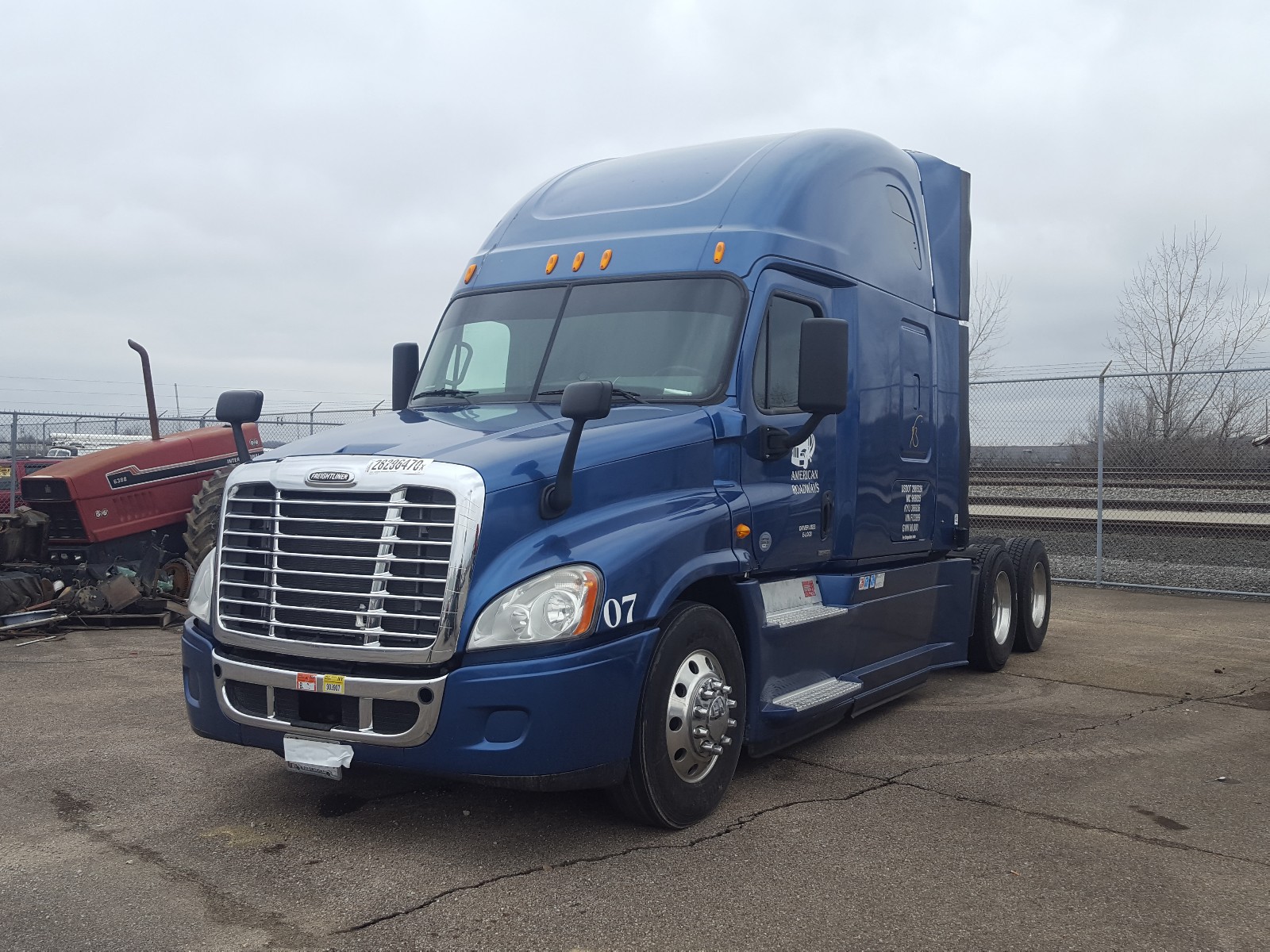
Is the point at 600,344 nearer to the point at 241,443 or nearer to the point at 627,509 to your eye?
the point at 627,509

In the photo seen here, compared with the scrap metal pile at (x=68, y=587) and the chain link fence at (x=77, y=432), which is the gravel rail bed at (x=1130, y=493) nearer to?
the chain link fence at (x=77, y=432)

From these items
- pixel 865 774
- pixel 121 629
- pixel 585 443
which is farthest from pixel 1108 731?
pixel 121 629

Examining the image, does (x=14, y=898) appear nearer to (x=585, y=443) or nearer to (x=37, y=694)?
(x=585, y=443)

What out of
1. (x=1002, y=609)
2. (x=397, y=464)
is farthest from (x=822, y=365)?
(x=1002, y=609)

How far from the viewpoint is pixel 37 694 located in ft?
25.8

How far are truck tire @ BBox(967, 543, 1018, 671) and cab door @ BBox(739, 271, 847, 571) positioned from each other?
9.82 feet

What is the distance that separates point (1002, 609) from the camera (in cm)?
935

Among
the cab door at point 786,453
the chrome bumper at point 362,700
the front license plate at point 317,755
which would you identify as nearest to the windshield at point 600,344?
the cab door at point 786,453

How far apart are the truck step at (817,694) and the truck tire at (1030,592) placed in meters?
3.77

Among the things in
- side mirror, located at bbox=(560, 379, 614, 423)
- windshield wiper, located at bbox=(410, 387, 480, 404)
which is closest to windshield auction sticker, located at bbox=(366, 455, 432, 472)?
side mirror, located at bbox=(560, 379, 614, 423)

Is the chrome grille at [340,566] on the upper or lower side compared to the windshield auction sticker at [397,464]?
lower

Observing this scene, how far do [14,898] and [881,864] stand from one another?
130 inches

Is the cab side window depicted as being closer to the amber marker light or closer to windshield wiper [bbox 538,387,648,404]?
windshield wiper [bbox 538,387,648,404]

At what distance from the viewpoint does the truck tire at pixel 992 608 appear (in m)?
8.90
